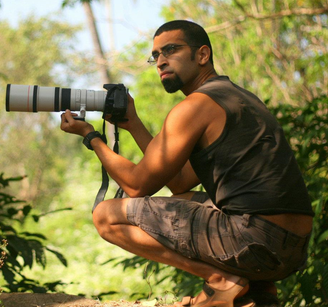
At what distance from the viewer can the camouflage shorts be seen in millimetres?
2736

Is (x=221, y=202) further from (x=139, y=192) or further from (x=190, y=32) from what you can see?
(x=190, y=32)

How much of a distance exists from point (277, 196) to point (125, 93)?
1126mm

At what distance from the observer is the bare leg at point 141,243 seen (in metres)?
2.86

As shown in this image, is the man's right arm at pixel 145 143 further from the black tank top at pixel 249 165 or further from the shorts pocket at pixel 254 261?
the shorts pocket at pixel 254 261

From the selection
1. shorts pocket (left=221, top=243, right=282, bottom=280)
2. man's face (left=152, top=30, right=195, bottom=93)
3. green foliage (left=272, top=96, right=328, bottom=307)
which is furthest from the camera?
green foliage (left=272, top=96, right=328, bottom=307)

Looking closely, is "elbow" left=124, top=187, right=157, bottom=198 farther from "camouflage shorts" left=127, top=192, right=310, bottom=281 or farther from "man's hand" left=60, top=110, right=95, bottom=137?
"man's hand" left=60, top=110, right=95, bottom=137

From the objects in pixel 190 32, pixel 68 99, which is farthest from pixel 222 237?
pixel 68 99

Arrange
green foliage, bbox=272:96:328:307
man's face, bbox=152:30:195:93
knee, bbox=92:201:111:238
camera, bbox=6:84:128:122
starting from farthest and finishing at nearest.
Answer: green foliage, bbox=272:96:328:307 < camera, bbox=6:84:128:122 < man's face, bbox=152:30:195:93 < knee, bbox=92:201:111:238

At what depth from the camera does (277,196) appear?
2.74 metres

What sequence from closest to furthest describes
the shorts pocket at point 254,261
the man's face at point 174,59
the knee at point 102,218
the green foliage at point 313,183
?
the shorts pocket at point 254,261
the knee at point 102,218
the man's face at point 174,59
the green foliage at point 313,183

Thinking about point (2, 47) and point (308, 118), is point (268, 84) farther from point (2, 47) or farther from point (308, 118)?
point (2, 47)

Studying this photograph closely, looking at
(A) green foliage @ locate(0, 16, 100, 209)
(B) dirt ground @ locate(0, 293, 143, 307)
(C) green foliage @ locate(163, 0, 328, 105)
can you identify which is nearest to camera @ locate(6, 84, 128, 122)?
(B) dirt ground @ locate(0, 293, 143, 307)

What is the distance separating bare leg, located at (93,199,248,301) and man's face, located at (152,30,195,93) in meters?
0.71

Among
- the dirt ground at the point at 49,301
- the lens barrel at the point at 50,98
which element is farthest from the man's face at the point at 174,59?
the dirt ground at the point at 49,301
